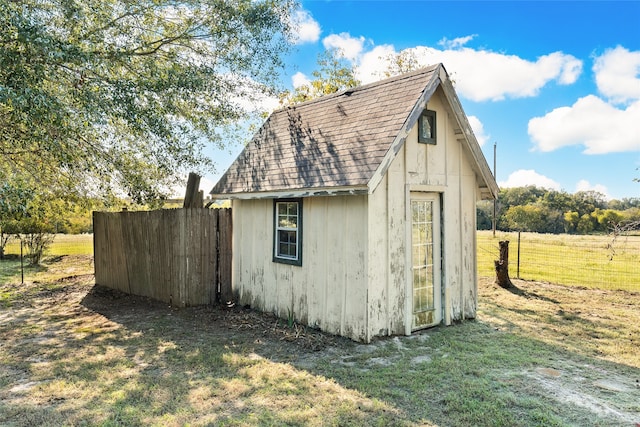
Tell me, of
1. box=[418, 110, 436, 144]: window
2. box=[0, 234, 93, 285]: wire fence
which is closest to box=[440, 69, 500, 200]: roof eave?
box=[418, 110, 436, 144]: window

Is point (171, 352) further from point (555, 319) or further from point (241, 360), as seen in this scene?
point (555, 319)

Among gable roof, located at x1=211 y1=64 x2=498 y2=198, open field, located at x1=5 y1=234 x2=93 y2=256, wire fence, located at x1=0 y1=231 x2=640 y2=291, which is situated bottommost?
wire fence, located at x1=0 y1=231 x2=640 y2=291

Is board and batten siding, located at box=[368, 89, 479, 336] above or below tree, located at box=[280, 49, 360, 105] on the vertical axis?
below

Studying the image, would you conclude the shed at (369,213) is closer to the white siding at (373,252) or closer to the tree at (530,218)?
the white siding at (373,252)

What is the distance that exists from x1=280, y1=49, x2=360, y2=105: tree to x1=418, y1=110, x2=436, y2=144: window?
36.1 ft

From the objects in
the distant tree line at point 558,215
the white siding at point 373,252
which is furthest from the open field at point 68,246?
the distant tree line at point 558,215

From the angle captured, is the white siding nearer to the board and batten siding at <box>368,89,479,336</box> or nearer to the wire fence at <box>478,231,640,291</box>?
the board and batten siding at <box>368,89,479,336</box>

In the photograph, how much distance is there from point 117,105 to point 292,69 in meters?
4.73

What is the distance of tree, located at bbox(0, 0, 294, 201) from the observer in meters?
6.49

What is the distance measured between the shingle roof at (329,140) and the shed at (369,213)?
0.03 metres

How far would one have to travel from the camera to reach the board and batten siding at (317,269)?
258 inches

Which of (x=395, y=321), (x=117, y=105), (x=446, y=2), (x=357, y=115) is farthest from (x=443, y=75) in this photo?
(x=117, y=105)

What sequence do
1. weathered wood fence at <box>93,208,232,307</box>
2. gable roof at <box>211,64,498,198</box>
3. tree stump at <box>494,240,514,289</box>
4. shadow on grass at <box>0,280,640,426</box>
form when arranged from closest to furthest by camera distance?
shadow on grass at <box>0,280,640,426</box> < gable roof at <box>211,64,498,198</box> < weathered wood fence at <box>93,208,232,307</box> < tree stump at <box>494,240,514,289</box>

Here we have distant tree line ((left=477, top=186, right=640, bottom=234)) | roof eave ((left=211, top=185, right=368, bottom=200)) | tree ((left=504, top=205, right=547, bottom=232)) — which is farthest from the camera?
tree ((left=504, top=205, right=547, bottom=232))
